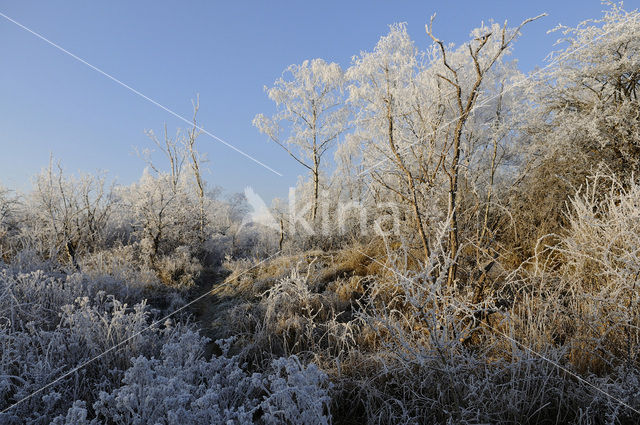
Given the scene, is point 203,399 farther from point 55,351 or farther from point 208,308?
point 208,308

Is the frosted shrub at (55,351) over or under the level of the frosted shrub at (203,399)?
over

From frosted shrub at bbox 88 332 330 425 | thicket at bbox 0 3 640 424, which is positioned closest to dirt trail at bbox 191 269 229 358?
thicket at bbox 0 3 640 424

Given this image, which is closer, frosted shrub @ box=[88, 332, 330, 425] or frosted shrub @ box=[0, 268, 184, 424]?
frosted shrub @ box=[88, 332, 330, 425]

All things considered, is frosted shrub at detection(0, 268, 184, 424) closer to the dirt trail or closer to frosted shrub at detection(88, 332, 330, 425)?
frosted shrub at detection(88, 332, 330, 425)

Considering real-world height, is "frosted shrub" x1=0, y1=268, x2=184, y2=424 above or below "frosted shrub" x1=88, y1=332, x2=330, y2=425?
above

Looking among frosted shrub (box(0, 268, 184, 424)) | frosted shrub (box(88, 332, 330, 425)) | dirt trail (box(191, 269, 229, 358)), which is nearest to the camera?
frosted shrub (box(88, 332, 330, 425))

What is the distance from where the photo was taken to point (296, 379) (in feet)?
6.94

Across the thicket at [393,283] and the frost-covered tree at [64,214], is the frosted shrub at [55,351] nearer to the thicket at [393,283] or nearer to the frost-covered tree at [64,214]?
the thicket at [393,283]

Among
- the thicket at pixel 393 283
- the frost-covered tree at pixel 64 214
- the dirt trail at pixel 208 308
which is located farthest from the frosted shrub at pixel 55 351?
the frost-covered tree at pixel 64 214

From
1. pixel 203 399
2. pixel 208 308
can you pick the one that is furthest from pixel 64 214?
pixel 203 399

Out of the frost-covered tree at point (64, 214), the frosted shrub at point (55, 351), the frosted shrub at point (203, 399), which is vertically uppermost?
the frost-covered tree at point (64, 214)

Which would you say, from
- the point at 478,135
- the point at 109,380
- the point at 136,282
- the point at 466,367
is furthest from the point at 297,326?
the point at 478,135

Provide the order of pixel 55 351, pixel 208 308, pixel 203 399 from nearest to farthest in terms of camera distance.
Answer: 1. pixel 203 399
2. pixel 55 351
3. pixel 208 308

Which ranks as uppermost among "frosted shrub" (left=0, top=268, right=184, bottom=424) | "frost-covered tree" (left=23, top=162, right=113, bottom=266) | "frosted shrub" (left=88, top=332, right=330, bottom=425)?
"frost-covered tree" (left=23, top=162, right=113, bottom=266)
